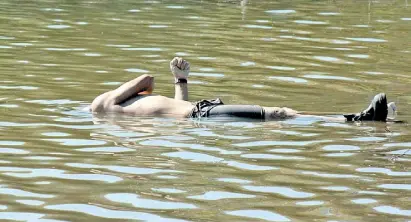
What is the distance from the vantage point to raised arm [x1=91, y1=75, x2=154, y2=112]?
37.7ft

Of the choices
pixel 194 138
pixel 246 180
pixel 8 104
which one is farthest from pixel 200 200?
pixel 8 104

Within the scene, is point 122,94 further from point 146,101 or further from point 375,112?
point 375,112

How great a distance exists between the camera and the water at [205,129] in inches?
303

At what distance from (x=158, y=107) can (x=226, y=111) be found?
73cm

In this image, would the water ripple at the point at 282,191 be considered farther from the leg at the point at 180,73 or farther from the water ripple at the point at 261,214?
the leg at the point at 180,73

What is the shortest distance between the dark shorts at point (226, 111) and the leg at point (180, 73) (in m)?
0.40

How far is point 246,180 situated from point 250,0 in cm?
1697

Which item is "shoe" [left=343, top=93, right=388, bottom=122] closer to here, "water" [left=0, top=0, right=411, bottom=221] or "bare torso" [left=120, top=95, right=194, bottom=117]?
"water" [left=0, top=0, right=411, bottom=221]

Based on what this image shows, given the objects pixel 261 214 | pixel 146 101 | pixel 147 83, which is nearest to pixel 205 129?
pixel 146 101

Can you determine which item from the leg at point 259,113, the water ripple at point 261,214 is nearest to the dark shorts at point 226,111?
the leg at point 259,113

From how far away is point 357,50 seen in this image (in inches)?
684

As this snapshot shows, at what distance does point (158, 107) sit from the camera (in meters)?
11.3

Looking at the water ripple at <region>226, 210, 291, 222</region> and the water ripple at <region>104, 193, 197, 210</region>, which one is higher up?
the water ripple at <region>104, 193, 197, 210</region>

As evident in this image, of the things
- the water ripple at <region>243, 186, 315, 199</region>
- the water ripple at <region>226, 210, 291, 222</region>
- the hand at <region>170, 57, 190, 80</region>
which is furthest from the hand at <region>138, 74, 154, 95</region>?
the water ripple at <region>226, 210, 291, 222</region>
